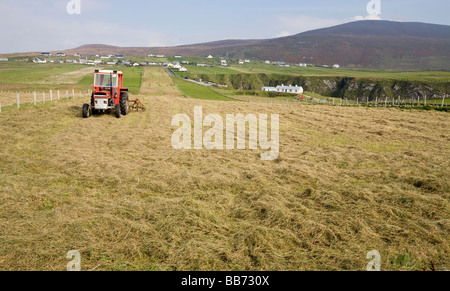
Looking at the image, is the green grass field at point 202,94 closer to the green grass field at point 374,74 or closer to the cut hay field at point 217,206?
the cut hay field at point 217,206

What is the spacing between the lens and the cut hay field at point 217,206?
15.6 ft

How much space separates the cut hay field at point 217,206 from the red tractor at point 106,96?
234 inches

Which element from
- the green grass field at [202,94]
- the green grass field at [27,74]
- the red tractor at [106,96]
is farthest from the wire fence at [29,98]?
the green grass field at [27,74]

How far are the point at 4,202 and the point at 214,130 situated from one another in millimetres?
10182

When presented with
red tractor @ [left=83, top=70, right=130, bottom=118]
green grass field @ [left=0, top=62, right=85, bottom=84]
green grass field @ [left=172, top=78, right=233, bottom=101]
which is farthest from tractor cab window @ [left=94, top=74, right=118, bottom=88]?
green grass field @ [left=0, top=62, right=85, bottom=84]

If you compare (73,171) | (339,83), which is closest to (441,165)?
(73,171)

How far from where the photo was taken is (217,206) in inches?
261

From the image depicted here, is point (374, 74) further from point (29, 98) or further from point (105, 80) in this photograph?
point (105, 80)

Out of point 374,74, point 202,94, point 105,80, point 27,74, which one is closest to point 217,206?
point 105,80

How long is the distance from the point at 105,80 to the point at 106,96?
1.38 m

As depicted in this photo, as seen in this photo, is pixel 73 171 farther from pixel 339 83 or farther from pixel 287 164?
pixel 339 83

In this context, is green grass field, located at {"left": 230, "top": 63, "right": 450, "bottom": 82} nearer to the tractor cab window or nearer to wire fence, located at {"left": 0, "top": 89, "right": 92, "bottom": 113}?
wire fence, located at {"left": 0, "top": 89, "right": 92, "bottom": 113}

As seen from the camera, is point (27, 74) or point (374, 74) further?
point (374, 74)

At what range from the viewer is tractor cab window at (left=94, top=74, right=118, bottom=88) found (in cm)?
1886
